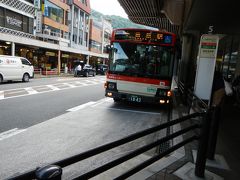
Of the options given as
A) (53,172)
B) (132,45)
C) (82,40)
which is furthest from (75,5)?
(53,172)

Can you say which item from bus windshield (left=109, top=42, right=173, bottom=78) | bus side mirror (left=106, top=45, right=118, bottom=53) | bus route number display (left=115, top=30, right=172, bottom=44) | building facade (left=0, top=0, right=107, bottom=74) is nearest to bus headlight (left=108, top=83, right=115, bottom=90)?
bus windshield (left=109, top=42, right=173, bottom=78)

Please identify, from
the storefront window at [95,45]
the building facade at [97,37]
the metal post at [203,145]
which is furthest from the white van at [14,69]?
the storefront window at [95,45]

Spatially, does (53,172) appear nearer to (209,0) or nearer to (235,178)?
(235,178)

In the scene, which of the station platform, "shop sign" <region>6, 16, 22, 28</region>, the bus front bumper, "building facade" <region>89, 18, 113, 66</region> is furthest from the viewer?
"building facade" <region>89, 18, 113, 66</region>

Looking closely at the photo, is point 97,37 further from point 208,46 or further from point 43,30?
point 208,46

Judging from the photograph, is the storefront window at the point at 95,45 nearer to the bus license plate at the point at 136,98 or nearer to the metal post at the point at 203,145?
the bus license plate at the point at 136,98

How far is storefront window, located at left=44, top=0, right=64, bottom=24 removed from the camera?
121 ft

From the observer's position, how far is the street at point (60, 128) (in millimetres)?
4688

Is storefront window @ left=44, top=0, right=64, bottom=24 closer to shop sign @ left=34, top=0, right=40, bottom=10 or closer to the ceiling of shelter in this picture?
shop sign @ left=34, top=0, right=40, bottom=10

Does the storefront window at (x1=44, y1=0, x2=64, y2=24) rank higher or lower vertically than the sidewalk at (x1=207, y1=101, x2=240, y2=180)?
higher

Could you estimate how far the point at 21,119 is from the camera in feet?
24.8

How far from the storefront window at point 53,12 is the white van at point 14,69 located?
19.5m

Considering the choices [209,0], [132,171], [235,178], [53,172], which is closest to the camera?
[53,172]

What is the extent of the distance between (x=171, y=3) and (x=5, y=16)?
21498 millimetres
